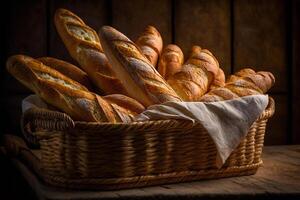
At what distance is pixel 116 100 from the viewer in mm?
1609

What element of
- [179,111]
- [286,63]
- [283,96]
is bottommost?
[283,96]

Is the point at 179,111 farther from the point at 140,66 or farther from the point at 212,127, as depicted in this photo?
the point at 140,66

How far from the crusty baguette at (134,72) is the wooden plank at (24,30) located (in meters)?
0.64

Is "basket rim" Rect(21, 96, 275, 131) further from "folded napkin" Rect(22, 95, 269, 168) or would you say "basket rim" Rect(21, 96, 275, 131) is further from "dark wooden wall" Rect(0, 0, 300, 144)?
"dark wooden wall" Rect(0, 0, 300, 144)

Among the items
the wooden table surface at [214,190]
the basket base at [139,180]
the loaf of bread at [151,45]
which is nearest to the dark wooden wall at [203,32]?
the loaf of bread at [151,45]

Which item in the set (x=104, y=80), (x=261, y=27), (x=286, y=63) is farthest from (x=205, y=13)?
(x=104, y=80)

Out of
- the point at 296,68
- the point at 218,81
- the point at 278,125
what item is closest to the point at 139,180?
the point at 218,81

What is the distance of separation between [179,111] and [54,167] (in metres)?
0.42

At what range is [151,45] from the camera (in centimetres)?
203

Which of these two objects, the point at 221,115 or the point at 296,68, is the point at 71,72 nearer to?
the point at 221,115

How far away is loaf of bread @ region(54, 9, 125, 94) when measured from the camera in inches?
70.2

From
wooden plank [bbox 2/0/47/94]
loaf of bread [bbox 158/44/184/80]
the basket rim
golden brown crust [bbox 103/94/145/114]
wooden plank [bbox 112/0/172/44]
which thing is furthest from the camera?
wooden plank [bbox 112/0/172/44]

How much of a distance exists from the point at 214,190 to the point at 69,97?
0.52 metres

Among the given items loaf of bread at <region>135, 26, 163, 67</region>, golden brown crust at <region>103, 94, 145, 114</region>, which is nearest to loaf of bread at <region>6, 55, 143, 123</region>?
golden brown crust at <region>103, 94, 145, 114</region>
